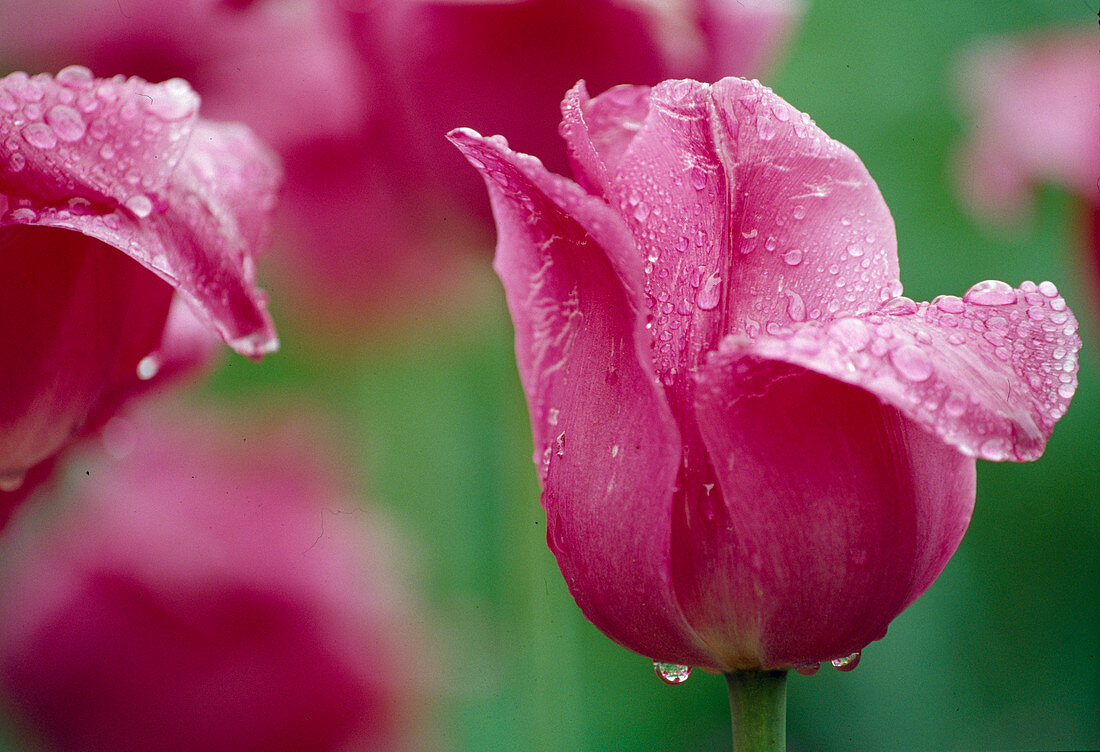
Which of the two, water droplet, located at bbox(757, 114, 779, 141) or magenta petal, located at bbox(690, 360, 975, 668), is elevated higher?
water droplet, located at bbox(757, 114, 779, 141)

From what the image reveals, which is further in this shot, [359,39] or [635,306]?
[359,39]

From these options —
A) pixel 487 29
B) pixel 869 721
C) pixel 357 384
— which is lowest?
pixel 869 721

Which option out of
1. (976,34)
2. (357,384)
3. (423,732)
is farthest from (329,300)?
(976,34)

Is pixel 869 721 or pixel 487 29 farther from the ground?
pixel 487 29

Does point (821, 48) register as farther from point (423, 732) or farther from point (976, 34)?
point (423, 732)

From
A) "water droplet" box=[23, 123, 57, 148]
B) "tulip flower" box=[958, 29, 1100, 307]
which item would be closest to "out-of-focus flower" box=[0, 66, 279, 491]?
"water droplet" box=[23, 123, 57, 148]

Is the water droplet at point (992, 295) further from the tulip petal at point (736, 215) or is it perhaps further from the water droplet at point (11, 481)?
the water droplet at point (11, 481)

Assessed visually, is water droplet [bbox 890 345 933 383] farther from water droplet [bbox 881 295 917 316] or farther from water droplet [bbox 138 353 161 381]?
water droplet [bbox 138 353 161 381]
